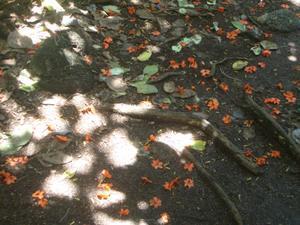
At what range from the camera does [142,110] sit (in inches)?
202

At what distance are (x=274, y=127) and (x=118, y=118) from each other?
211cm

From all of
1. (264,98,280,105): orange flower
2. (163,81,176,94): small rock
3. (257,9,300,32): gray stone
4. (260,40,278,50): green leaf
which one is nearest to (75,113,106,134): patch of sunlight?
(163,81,176,94): small rock

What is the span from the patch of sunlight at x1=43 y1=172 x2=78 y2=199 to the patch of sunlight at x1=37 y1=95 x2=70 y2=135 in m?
0.72

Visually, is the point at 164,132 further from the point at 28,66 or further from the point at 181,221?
the point at 28,66

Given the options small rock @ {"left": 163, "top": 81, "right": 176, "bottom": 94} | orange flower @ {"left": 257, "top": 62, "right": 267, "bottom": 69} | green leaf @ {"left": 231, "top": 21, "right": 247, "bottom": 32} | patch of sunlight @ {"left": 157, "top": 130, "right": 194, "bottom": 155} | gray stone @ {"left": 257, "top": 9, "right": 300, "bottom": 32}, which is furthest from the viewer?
gray stone @ {"left": 257, "top": 9, "right": 300, "bottom": 32}

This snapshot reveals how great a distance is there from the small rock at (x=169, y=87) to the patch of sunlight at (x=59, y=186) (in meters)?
2.06

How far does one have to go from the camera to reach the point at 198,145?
4930 mm

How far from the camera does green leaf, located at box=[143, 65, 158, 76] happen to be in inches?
231

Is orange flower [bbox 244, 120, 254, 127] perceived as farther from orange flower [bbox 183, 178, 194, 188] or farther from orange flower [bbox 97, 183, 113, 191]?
orange flower [bbox 97, 183, 113, 191]

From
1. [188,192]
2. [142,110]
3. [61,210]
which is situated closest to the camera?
[61,210]

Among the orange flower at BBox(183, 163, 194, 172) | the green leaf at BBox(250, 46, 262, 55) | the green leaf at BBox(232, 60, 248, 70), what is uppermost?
the orange flower at BBox(183, 163, 194, 172)

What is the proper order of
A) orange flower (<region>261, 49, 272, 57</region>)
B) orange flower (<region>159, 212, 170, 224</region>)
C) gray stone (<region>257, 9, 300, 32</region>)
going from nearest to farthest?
orange flower (<region>159, 212, 170, 224</region>) → orange flower (<region>261, 49, 272, 57</region>) → gray stone (<region>257, 9, 300, 32</region>)

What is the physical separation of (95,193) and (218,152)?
167 centimetres

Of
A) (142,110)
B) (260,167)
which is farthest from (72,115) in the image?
(260,167)
